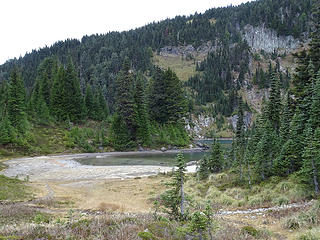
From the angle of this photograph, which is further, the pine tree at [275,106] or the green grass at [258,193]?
the pine tree at [275,106]

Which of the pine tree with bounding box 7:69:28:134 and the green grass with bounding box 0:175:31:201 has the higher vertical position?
the pine tree with bounding box 7:69:28:134

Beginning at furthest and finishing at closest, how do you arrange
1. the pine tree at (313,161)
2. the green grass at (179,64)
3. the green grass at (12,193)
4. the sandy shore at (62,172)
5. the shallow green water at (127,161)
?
the green grass at (179,64) → the shallow green water at (127,161) → the sandy shore at (62,172) → the green grass at (12,193) → the pine tree at (313,161)

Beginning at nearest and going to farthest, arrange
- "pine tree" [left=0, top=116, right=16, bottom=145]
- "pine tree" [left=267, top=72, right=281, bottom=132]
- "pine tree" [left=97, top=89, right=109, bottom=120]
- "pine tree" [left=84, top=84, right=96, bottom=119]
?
"pine tree" [left=267, top=72, right=281, bottom=132]
"pine tree" [left=0, top=116, right=16, bottom=145]
"pine tree" [left=84, top=84, right=96, bottom=119]
"pine tree" [left=97, top=89, right=109, bottom=120]

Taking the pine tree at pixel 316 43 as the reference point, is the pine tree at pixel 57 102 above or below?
below

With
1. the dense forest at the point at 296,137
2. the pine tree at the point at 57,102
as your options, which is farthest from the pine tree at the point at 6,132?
the dense forest at the point at 296,137

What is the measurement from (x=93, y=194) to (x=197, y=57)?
194193 millimetres

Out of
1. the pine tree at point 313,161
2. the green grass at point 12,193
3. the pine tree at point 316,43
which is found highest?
the pine tree at point 316,43

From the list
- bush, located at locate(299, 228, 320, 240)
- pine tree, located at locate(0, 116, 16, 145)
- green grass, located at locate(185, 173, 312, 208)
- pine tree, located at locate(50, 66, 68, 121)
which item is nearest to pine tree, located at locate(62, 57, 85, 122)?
pine tree, located at locate(50, 66, 68, 121)

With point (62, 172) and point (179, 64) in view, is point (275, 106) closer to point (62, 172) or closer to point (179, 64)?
point (62, 172)

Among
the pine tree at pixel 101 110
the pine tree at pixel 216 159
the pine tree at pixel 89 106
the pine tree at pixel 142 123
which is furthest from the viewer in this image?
the pine tree at pixel 101 110

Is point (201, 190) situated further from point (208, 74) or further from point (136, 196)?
point (208, 74)

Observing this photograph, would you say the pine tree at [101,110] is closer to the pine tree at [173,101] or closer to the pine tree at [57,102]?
the pine tree at [57,102]

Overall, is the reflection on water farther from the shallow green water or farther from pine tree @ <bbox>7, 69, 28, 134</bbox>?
pine tree @ <bbox>7, 69, 28, 134</bbox>

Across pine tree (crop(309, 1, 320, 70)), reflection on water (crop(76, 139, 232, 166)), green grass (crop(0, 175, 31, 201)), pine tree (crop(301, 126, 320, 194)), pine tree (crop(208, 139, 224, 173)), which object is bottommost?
reflection on water (crop(76, 139, 232, 166))
